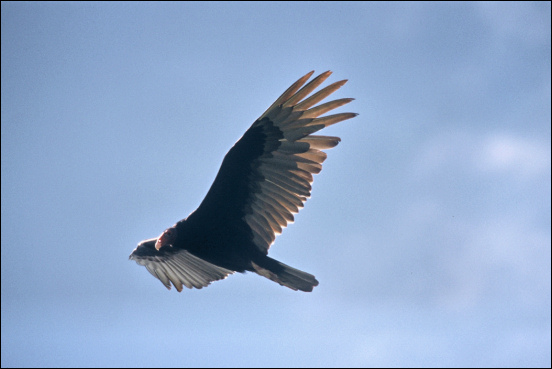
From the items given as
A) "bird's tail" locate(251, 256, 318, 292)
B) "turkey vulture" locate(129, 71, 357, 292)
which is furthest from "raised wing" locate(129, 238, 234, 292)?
"bird's tail" locate(251, 256, 318, 292)

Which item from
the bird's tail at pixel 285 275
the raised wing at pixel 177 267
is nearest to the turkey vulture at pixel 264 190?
the bird's tail at pixel 285 275

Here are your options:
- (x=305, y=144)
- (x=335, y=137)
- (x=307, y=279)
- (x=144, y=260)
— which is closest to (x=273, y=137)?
(x=305, y=144)

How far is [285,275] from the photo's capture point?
17.5ft

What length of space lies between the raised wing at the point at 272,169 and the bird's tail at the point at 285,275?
0.81 ft

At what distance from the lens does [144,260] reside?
22.0 feet

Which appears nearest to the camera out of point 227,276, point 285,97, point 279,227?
point 285,97

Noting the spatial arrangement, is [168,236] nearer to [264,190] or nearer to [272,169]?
[264,190]

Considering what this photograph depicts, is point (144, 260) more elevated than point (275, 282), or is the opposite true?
point (144, 260)

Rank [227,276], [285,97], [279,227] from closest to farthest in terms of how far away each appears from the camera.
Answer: [285,97] → [279,227] → [227,276]

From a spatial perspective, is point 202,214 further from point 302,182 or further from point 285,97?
point 285,97

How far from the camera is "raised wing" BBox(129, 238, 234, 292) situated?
253 inches

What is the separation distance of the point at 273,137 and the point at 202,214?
46.7 inches

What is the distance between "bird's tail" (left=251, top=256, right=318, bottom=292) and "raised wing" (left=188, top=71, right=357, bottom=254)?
25 centimetres

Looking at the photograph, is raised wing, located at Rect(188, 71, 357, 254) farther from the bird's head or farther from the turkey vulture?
the bird's head
